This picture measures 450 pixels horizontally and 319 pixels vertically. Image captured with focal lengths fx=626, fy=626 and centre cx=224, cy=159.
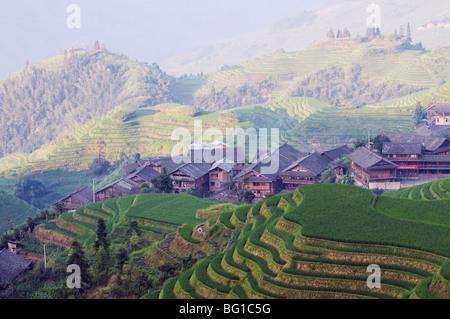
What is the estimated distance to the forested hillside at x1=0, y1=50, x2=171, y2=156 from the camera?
116125 millimetres

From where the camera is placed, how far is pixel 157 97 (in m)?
Result: 117

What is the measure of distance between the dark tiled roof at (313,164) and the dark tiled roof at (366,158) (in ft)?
8.18

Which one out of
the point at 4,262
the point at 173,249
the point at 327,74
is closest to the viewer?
the point at 173,249

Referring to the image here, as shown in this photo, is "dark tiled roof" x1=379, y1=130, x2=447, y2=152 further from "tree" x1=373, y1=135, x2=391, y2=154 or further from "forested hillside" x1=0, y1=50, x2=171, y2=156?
"forested hillside" x1=0, y1=50, x2=171, y2=156

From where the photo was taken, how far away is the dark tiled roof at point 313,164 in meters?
43.5

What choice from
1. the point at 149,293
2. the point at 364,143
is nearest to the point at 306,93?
the point at 364,143

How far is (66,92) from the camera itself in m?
124

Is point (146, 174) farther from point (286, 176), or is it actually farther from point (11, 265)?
point (11, 265)

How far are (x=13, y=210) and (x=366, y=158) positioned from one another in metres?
28.1

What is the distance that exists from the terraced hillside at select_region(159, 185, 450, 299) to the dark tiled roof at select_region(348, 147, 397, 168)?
1505cm

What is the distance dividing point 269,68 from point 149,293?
10406 cm

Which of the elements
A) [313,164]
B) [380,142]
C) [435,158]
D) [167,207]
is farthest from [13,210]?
[435,158]

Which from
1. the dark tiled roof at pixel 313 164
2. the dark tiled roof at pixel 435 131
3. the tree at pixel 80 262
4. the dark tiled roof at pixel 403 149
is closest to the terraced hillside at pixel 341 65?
the dark tiled roof at pixel 435 131

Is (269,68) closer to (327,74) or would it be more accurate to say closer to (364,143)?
(327,74)
